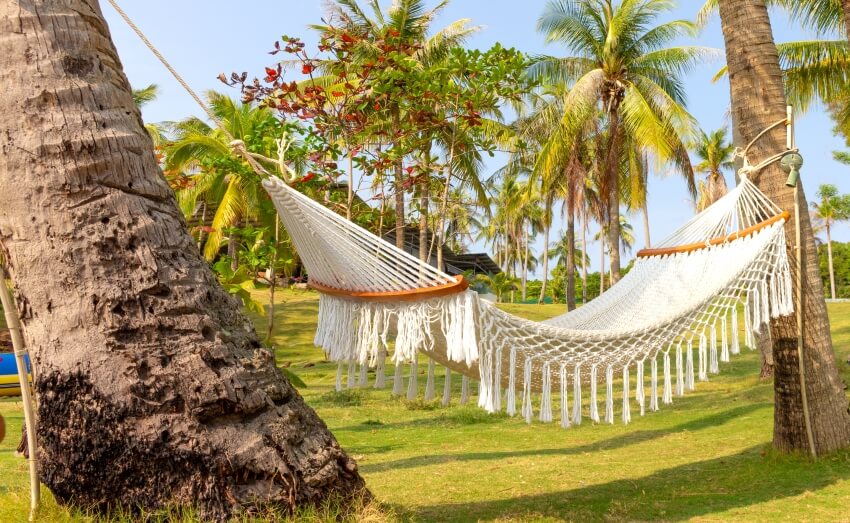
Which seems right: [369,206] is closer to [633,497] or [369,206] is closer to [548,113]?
[633,497]

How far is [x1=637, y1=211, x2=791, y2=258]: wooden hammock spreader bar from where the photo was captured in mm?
2746

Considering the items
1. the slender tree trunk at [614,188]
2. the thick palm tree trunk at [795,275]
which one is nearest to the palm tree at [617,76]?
the slender tree trunk at [614,188]

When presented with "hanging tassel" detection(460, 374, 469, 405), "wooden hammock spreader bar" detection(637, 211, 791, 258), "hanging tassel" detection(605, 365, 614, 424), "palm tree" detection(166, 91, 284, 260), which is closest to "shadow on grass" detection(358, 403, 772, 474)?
"hanging tassel" detection(460, 374, 469, 405)

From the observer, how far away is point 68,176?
5.92 feet

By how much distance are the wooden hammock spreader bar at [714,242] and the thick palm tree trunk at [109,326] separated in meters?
1.81

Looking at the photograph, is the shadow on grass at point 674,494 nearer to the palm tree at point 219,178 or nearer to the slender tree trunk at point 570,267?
the palm tree at point 219,178

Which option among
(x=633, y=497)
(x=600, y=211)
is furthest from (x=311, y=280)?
(x=600, y=211)

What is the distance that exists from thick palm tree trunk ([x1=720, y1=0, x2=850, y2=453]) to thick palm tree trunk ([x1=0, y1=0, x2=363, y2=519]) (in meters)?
Result: 2.13

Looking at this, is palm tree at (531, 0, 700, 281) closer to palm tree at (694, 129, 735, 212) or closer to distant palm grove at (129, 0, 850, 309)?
distant palm grove at (129, 0, 850, 309)

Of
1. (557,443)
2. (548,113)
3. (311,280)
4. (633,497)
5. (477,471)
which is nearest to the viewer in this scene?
(311,280)

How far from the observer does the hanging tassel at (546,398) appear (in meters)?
2.46

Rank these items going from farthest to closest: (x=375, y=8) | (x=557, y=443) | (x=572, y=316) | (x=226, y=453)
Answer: (x=375, y=8)
(x=557, y=443)
(x=572, y=316)
(x=226, y=453)

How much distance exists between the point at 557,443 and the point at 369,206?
252 cm

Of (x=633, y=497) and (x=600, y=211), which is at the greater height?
(x=600, y=211)
